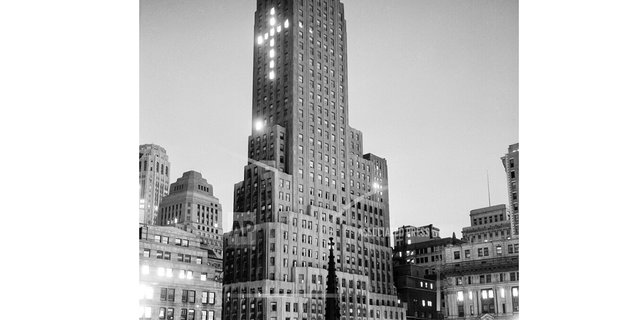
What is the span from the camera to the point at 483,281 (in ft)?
34.2

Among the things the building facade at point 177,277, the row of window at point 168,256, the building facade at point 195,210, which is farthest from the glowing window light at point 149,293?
the building facade at point 195,210

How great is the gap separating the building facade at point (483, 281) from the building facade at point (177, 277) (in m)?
5.07

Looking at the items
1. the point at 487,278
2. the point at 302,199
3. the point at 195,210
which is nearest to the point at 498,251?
the point at 487,278

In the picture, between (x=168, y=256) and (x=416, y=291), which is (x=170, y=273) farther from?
(x=416, y=291)

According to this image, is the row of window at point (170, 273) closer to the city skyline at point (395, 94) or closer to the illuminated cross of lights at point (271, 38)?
the city skyline at point (395, 94)

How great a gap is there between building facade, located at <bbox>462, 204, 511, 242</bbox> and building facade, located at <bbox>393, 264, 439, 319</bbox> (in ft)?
4.18

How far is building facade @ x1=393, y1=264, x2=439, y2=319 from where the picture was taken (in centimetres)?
1218

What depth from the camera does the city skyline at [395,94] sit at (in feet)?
25.8

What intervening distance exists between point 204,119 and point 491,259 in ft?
19.8

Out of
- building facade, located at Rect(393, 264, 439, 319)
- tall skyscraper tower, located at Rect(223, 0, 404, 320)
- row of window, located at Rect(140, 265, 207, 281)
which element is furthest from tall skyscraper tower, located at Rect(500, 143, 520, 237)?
row of window, located at Rect(140, 265, 207, 281)
